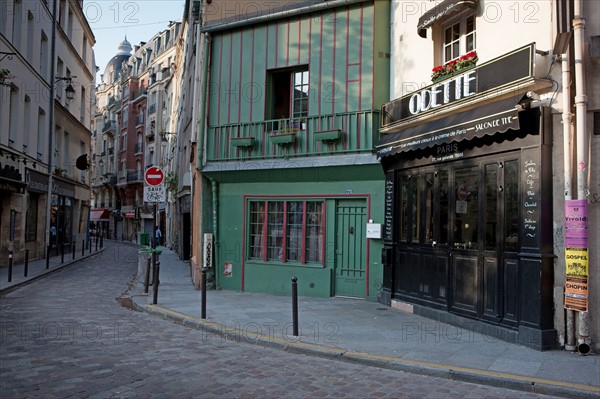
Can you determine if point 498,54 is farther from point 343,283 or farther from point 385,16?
point 343,283

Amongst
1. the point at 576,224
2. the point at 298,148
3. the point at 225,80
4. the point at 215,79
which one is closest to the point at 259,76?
the point at 225,80

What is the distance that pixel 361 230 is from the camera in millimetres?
11359

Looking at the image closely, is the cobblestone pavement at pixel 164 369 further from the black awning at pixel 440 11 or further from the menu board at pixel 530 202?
the black awning at pixel 440 11

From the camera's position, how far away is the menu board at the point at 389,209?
10.6 metres

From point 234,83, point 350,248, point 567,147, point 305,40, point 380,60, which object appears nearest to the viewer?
point 567,147

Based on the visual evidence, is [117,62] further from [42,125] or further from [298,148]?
[298,148]

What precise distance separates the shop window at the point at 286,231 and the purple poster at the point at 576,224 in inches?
233

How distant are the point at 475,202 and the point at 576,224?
188 cm

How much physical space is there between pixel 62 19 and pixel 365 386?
26487mm

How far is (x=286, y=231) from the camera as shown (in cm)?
1230

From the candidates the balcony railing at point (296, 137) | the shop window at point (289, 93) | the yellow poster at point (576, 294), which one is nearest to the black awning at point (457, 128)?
the balcony railing at point (296, 137)


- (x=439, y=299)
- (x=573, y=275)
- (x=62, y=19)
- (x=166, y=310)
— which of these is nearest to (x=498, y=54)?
(x=573, y=275)

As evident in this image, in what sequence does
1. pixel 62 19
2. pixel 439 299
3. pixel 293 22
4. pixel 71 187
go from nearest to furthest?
pixel 439 299
pixel 293 22
pixel 62 19
pixel 71 187

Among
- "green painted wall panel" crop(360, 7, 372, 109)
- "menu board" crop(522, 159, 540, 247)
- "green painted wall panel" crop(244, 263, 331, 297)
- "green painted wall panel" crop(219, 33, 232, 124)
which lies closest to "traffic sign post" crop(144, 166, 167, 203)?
"green painted wall panel" crop(219, 33, 232, 124)
